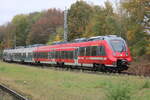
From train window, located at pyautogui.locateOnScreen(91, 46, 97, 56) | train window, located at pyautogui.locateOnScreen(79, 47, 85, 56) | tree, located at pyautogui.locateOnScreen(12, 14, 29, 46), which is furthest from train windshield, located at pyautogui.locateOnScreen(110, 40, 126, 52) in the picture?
tree, located at pyautogui.locateOnScreen(12, 14, 29, 46)

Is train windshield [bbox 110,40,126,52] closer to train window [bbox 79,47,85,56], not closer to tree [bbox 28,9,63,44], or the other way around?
train window [bbox 79,47,85,56]

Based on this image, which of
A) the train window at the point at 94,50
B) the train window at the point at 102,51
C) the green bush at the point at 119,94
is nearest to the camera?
the green bush at the point at 119,94

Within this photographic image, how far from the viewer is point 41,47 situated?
4591 cm

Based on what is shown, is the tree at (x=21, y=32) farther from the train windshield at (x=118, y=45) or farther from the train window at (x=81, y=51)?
the train windshield at (x=118, y=45)

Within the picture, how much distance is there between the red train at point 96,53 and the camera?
25.1m

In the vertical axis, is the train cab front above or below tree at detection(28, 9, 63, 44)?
below

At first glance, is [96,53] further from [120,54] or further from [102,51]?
[120,54]

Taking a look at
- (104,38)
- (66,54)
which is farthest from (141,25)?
(104,38)

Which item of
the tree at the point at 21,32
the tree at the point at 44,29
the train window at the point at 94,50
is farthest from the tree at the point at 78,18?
the tree at the point at 21,32

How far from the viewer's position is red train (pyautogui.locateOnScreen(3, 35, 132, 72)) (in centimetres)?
2514

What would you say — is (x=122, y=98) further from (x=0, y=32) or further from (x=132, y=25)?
(x=0, y=32)

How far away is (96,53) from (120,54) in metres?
2.44

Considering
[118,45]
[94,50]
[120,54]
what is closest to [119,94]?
[120,54]

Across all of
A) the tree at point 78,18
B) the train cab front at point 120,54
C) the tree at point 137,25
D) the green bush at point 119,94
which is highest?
the tree at point 78,18
